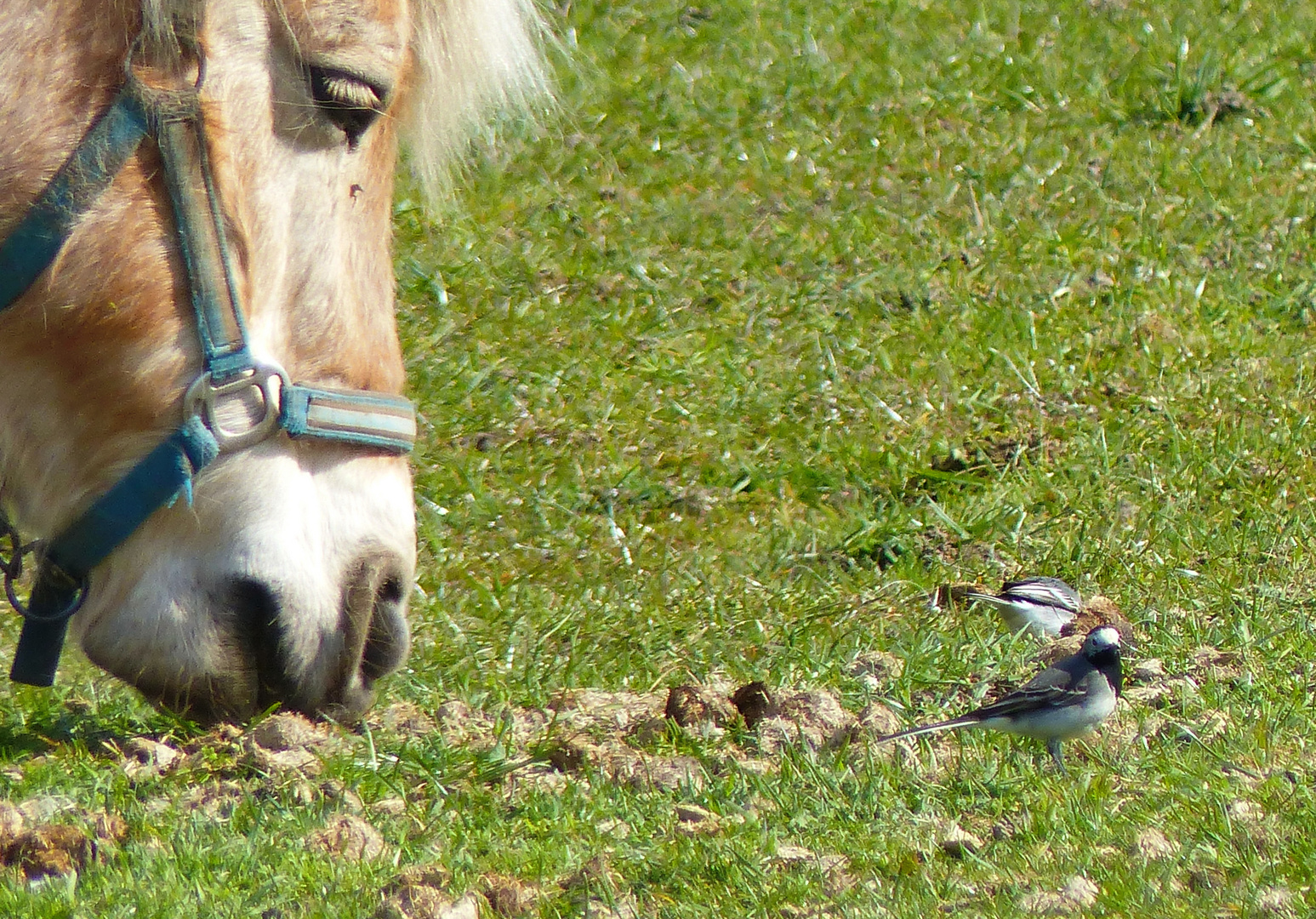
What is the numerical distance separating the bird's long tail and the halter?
4.07 feet

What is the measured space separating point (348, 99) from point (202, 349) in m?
0.49

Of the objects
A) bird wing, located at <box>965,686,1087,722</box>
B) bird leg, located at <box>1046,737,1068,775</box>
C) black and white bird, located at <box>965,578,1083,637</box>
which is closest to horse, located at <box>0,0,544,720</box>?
bird wing, located at <box>965,686,1087,722</box>

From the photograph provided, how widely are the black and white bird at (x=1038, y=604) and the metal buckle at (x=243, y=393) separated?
213 centimetres

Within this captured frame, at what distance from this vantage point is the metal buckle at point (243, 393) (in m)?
2.92

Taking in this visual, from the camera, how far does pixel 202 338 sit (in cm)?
292

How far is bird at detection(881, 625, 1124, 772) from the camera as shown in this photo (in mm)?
3439

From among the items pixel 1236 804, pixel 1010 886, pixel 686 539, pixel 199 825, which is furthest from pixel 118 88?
pixel 686 539

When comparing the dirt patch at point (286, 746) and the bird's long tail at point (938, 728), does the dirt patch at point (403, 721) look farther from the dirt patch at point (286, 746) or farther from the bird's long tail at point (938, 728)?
the bird's long tail at point (938, 728)

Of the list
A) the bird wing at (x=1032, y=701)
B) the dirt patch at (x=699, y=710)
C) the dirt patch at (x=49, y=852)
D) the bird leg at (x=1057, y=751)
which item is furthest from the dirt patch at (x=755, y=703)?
the dirt patch at (x=49, y=852)

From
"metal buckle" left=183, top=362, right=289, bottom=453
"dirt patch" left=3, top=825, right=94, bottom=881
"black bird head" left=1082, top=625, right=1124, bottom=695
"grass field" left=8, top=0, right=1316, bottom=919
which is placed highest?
"metal buckle" left=183, top=362, right=289, bottom=453

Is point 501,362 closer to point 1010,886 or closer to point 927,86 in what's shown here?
point 927,86

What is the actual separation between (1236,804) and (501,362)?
147 inches

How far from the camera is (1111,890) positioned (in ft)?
9.15

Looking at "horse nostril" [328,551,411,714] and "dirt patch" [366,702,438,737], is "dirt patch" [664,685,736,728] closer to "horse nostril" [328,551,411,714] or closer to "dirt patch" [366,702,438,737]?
"dirt patch" [366,702,438,737]
